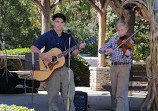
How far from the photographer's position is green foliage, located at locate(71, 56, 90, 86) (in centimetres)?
1634

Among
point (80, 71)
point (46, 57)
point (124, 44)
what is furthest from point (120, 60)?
point (80, 71)

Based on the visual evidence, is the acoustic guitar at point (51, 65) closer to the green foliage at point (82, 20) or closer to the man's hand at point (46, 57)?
the man's hand at point (46, 57)

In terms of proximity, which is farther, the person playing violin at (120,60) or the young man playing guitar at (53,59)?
the person playing violin at (120,60)

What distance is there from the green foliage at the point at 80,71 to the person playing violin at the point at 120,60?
9.10m

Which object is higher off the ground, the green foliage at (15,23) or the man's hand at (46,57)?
the green foliage at (15,23)

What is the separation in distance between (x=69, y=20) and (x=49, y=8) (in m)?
20.3

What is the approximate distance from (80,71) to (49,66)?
1007cm

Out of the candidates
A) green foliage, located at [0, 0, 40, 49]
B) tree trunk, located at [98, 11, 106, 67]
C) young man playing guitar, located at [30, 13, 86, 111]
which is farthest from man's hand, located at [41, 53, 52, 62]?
green foliage, located at [0, 0, 40, 49]

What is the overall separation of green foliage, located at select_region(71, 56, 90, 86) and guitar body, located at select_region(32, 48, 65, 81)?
9.46 metres

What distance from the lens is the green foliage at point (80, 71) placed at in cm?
1634

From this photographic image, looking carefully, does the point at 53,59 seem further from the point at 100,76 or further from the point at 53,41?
the point at 100,76

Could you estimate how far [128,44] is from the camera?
6.89 m

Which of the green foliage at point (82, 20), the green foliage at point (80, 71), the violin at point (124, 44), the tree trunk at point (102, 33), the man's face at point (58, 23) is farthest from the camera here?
the green foliage at point (82, 20)

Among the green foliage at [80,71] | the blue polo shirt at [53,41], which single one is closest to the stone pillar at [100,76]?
the green foliage at [80,71]
